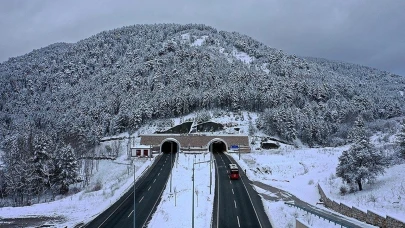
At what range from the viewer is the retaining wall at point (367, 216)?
2150cm

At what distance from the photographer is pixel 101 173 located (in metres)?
78.4

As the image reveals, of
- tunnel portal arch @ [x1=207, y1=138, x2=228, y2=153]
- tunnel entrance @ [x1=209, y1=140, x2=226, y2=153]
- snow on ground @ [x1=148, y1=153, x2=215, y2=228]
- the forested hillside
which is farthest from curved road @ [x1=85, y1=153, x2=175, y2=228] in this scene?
the forested hillside

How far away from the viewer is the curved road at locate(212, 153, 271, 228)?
32.7m

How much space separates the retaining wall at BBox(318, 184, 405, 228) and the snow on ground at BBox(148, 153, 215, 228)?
1257cm

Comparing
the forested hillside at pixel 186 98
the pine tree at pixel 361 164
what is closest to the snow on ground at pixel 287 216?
the pine tree at pixel 361 164

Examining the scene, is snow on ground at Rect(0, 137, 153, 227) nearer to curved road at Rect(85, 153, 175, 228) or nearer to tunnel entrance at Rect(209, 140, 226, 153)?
curved road at Rect(85, 153, 175, 228)

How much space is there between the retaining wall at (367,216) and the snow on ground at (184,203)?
12566 millimetres

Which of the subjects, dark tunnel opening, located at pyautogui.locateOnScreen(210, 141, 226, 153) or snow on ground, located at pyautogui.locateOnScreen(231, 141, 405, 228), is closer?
snow on ground, located at pyautogui.locateOnScreen(231, 141, 405, 228)

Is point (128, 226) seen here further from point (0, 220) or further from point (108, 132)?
point (108, 132)

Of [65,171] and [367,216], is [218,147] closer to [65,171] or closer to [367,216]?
[65,171]

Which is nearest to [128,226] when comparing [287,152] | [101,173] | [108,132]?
[101,173]

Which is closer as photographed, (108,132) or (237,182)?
(237,182)

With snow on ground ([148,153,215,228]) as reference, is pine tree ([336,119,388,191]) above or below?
above

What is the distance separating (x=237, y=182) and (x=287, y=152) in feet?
115
